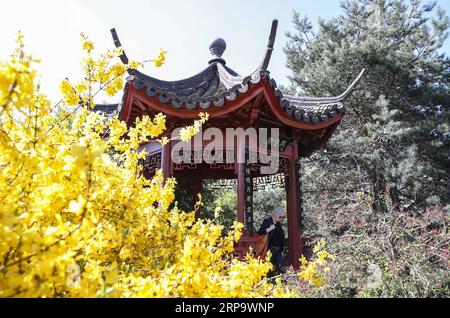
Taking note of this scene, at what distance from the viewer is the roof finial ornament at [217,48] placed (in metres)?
7.43

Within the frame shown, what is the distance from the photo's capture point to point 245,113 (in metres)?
5.13

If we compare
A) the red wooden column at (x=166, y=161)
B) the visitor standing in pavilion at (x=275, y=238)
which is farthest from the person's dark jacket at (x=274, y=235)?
the red wooden column at (x=166, y=161)

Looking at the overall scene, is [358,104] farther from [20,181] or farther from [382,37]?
[20,181]

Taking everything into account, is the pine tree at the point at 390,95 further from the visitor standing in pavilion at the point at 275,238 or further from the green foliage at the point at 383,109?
the visitor standing in pavilion at the point at 275,238

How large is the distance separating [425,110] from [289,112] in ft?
25.8

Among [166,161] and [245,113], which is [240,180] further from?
[166,161]

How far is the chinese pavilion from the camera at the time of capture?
15.7 ft

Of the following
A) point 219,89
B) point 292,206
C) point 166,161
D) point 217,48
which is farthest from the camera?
point 217,48

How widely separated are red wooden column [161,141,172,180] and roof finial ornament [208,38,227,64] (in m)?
2.88

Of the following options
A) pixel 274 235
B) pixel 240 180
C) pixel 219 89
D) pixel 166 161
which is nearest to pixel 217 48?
pixel 219 89

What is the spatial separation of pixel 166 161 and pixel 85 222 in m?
4.25

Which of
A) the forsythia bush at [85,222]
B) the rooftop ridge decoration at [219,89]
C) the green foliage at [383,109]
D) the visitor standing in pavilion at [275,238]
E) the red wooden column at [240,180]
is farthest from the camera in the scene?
the green foliage at [383,109]
